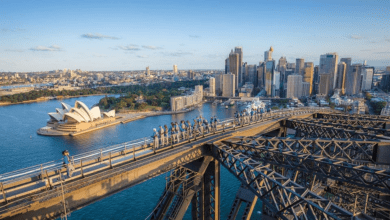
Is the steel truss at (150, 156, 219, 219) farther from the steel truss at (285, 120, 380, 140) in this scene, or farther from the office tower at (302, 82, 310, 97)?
the office tower at (302, 82, 310, 97)

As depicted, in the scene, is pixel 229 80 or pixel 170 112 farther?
pixel 229 80

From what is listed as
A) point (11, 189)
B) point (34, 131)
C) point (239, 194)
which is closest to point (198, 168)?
point (239, 194)

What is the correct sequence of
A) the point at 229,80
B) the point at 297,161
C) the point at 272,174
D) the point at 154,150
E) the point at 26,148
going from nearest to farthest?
1. the point at 272,174
2. the point at 297,161
3. the point at 154,150
4. the point at 26,148
5. the point at 229,80

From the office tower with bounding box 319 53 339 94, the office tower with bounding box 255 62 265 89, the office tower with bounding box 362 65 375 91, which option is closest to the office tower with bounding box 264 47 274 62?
the office tower with bounding box 255 62 265 89

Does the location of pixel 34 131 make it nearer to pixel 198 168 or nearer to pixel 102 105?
pixel 102 105

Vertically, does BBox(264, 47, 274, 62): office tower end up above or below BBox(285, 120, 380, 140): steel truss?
above

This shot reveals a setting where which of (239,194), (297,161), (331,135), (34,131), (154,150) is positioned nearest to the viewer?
(297,161)

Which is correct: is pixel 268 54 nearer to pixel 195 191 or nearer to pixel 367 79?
pixel 367 79

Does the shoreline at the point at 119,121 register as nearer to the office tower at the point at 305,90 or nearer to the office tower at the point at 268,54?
the office tower at the point at 305,90
